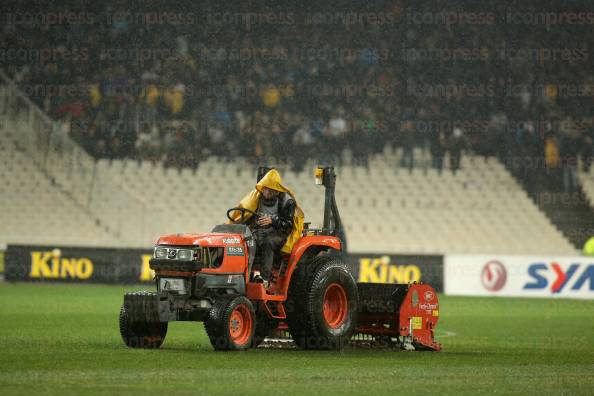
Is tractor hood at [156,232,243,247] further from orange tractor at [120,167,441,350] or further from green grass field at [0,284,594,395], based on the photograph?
green grass field at [0,284,594,395]

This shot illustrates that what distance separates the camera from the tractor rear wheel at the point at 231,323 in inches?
430

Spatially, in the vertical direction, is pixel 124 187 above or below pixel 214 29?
below

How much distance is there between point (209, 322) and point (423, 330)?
8.16ft

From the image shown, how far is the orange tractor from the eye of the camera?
1115cm

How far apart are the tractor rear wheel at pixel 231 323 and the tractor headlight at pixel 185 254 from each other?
483 mm

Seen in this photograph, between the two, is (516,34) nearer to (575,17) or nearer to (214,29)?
(575,17)

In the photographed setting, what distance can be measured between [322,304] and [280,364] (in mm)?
1432

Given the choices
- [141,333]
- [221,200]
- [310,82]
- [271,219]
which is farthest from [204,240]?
[310,82]

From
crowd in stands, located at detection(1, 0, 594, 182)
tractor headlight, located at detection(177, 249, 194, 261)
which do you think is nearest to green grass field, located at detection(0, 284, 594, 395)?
tractor headlight, located at detection(177, 249, 194, 261)

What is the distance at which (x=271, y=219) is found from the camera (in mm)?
11562

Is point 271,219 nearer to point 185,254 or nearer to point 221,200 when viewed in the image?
point 185,254

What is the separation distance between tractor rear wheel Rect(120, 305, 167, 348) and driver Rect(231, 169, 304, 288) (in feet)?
3.61

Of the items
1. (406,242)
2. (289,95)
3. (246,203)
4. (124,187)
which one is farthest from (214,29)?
(246,203)

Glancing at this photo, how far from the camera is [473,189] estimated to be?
28.6 m
